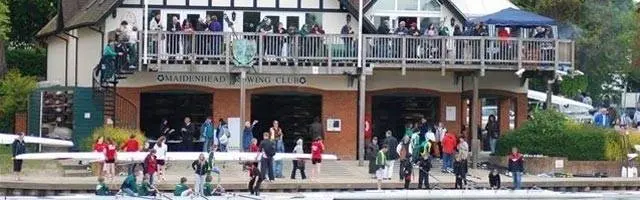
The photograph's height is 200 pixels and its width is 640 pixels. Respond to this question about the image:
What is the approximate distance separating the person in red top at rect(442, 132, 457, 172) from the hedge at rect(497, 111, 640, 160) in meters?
3.14

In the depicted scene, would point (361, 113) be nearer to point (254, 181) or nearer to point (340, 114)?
point (340, 114)

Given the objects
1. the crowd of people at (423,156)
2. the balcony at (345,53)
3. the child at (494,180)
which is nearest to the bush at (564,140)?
the balcony at (345,53)

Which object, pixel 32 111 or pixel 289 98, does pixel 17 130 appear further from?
pixel 289 98

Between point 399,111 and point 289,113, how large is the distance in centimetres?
413

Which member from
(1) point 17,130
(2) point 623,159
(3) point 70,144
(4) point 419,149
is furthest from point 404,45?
(1) point 17,130

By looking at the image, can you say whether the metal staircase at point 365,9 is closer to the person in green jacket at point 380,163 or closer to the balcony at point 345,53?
the balcony at point 345,53

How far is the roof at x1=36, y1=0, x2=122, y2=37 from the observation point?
55344 millimetres

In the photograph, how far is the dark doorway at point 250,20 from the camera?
56.2 m

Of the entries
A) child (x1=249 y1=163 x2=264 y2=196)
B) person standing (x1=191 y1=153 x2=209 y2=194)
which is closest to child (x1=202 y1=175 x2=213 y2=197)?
person standing (x1=191 y1=153 x2=209 y2=194)

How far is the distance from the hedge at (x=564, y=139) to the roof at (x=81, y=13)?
1440cm

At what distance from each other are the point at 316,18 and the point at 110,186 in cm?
1434

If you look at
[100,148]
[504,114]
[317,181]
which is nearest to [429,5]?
[504,114]

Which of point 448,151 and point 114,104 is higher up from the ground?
point 114,104

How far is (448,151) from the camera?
52312mm
